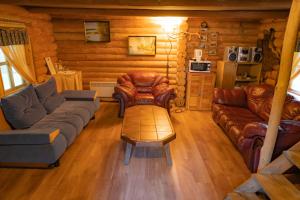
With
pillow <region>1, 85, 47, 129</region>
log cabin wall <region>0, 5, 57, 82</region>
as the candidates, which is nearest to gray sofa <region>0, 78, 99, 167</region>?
pillow <region>1, 85, 47, 129</region>

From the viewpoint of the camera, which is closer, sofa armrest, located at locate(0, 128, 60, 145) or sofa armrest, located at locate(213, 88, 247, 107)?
sofa armrest, located at locate(0, 128, 60, 145)

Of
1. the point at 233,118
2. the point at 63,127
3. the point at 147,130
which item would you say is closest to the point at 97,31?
the point at 63,127

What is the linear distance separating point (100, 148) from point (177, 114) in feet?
7.01

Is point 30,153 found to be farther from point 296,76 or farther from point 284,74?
point 296,76

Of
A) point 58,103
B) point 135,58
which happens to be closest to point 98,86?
point 135,58

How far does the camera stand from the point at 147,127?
3.01 metres

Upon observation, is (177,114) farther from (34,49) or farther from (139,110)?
(34,49)

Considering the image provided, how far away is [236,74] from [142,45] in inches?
96.2

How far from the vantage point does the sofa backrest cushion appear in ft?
12.2

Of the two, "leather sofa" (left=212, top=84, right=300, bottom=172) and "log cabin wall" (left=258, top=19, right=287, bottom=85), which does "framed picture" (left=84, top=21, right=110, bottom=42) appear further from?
"log cabin wall" (left=258, top=19, right=287, bottom=85)

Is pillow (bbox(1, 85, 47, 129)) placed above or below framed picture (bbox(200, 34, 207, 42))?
below

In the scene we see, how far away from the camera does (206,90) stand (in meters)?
4.96

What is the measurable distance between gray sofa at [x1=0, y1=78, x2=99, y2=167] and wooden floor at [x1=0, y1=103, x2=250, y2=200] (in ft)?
0.74

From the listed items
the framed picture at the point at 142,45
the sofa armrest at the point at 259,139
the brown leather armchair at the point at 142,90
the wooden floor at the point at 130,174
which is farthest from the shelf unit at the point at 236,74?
the sofa armrest at the point at 259,139
